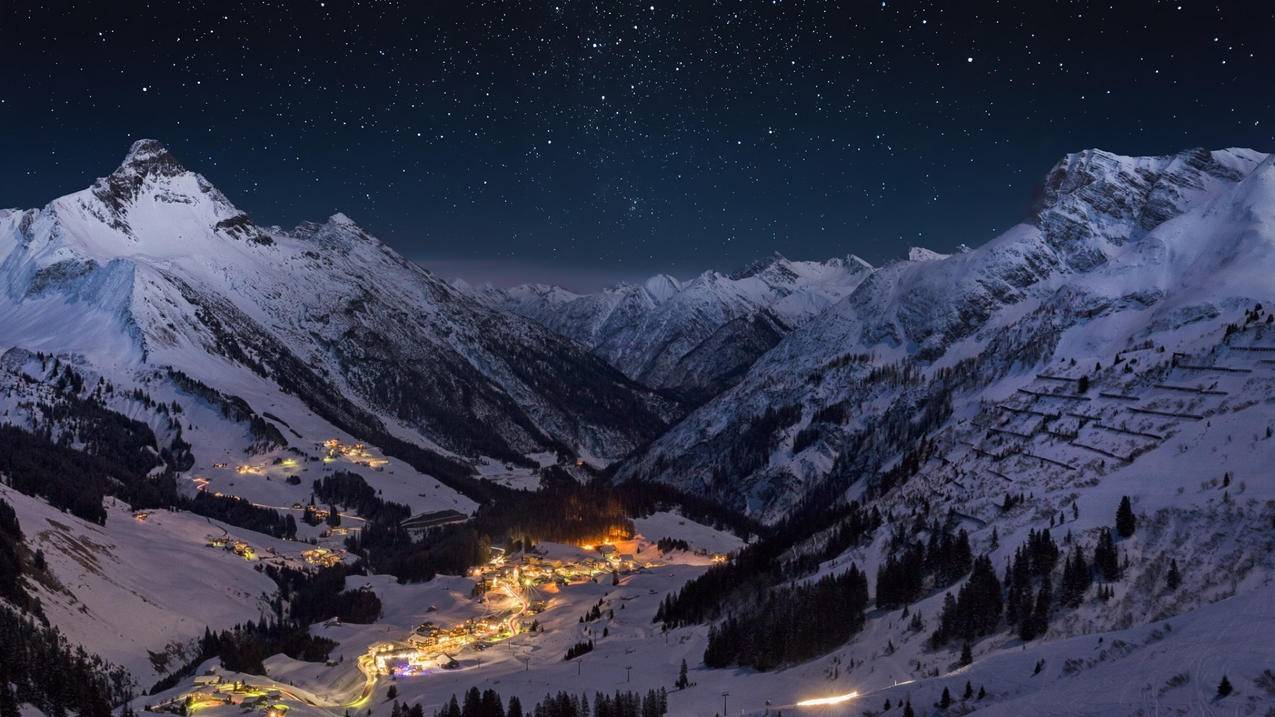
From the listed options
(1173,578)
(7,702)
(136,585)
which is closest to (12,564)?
(136,585)

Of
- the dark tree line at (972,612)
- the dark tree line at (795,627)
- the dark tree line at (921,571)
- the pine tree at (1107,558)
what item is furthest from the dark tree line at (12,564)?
the pine tree at (1107,558)

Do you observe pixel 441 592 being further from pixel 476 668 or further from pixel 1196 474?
pixel 1196 474

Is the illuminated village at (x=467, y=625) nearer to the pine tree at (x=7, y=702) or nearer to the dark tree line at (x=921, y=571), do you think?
the pine tree at (x=7, y=702)

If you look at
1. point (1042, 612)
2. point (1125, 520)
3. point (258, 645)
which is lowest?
point (258, 645)

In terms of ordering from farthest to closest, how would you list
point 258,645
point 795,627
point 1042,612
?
point 258,645 < point 795,627 < point 1042,612

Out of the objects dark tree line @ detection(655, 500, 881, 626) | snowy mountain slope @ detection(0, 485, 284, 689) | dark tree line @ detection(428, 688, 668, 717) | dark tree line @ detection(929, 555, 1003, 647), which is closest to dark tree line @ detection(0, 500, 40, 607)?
snowy mountain slope @ detection(0, 485, 284, 689)

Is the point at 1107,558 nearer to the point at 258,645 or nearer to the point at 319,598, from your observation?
the point at 258,645
